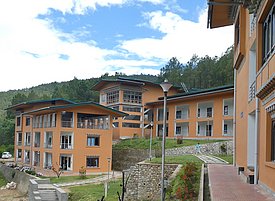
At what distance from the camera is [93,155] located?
4012 centimetres

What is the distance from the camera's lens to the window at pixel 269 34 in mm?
13078

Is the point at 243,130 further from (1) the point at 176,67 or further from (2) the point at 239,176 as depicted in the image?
(1) the point at 176,67

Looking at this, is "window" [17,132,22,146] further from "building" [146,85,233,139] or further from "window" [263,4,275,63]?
"window" [263,4,275,63]

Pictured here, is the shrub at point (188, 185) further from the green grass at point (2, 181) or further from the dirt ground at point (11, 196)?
the green grass at point (2, 181)

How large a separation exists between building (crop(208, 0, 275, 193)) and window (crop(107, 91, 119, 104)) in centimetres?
3483

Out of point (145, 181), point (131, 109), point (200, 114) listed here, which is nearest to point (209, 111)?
point (200, 114)

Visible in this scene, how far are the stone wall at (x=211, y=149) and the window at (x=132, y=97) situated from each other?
56.5 ft

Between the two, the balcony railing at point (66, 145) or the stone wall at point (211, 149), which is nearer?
the stone wall at point (211, 149)

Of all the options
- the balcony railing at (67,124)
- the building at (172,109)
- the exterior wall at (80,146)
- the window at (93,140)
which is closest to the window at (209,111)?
the building at (172,109)

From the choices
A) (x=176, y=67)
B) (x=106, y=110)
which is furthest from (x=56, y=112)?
(x=176, y=67)

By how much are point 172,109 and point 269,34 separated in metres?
37.0

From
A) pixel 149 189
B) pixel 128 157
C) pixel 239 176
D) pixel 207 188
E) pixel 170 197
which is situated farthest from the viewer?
pixel 128 157

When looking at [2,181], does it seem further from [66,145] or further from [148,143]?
[148,143]

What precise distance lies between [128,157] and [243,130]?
81.4ft
